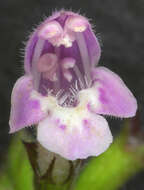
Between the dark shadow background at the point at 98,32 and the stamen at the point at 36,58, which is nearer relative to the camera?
the stamen at the point at 36,58

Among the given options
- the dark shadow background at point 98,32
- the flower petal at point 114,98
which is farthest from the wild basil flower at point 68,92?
the dark shadow background at point 98,32

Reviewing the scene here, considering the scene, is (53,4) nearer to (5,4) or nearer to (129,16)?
(5,4)

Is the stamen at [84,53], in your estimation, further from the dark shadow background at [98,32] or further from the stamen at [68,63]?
the dark shadow background at [98,32]

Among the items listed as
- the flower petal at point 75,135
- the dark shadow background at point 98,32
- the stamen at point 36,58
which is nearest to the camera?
the flower petal at point 75,135

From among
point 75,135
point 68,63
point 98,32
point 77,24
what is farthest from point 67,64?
point 98,32

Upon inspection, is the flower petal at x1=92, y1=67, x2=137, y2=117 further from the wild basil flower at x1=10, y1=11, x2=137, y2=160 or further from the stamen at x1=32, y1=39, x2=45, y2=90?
the stamen at x1=32, y1=39, x2=45, y2=90

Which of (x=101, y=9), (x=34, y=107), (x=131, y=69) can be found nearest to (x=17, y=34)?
(x=101, y=9)

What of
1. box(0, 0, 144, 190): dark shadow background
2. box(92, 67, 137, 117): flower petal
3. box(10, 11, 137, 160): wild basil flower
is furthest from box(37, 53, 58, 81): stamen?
box(0, 0, 144, 190): dark shadow background

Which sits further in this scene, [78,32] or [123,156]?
[123,156]
